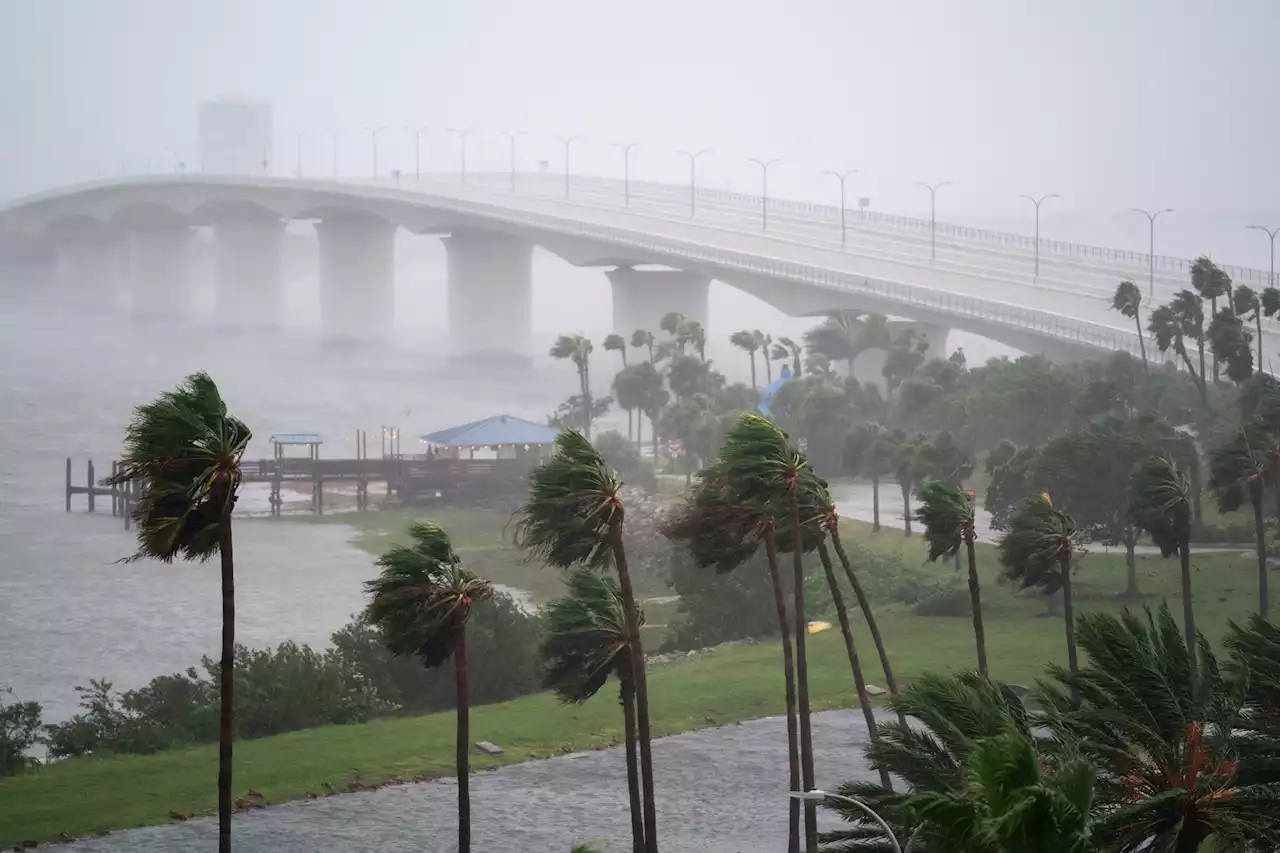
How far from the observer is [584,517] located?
24.0 meters

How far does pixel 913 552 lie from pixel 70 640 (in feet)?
88.1

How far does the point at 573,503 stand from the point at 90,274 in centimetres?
12153

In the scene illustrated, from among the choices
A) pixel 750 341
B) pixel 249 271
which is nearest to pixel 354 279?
pixel 249 271

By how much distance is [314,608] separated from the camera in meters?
55.0

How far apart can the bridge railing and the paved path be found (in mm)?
43512

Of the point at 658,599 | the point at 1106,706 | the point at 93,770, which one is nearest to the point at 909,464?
the point at 658,599

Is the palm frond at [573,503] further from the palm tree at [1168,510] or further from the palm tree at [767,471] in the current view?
the palm tree at [1168,510]

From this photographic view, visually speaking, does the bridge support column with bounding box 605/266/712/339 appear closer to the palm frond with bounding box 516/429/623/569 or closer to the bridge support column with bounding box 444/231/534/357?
the bridge support column with bounding box 444/231/534/357

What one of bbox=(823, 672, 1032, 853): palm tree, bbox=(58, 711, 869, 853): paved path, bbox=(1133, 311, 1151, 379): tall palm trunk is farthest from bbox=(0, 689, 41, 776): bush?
bbox=(1133, 311, 1151, 379): tall palm trunk

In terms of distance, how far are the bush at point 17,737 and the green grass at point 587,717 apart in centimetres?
98

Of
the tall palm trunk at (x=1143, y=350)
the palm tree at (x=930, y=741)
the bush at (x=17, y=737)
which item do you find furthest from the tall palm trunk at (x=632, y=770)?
the tall palm trunk at (x=1143, y=350)

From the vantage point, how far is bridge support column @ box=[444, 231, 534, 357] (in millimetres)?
125625

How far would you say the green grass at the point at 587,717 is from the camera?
32.2 m

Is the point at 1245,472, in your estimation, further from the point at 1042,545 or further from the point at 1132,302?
the point at 1132,302
